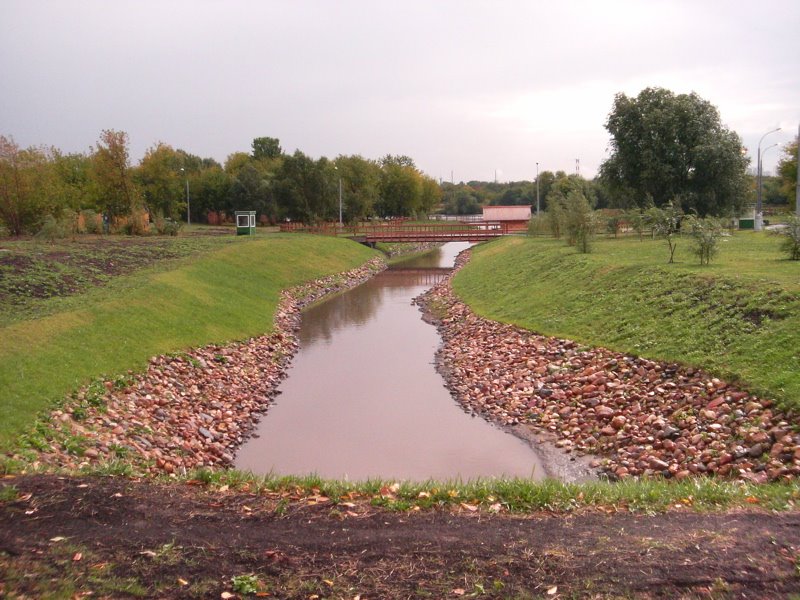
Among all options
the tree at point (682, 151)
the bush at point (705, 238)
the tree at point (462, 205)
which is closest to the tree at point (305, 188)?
the tree at point (682, 151)

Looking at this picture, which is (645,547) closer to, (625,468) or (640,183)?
(625,468)

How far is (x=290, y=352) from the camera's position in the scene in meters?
25.1

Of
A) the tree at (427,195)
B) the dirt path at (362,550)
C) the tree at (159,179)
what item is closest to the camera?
the dirt path at (362,550)

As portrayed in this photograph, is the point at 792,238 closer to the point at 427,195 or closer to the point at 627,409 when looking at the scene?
the point at 627,409

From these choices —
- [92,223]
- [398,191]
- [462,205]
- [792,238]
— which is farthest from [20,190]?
[462,205]

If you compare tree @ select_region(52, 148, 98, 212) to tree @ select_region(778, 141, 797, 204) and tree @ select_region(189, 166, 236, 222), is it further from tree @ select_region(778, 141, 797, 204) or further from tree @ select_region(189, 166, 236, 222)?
tree @ select_region(778, 141, 797, 204)

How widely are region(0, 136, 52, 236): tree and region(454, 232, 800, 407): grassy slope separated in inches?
1155

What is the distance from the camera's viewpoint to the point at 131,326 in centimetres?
1989

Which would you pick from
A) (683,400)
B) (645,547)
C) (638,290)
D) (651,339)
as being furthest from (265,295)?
(645,547)

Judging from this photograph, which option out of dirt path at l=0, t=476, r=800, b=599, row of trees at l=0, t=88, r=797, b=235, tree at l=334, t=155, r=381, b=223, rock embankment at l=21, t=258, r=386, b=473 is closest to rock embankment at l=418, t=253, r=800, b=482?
dirt path at l=0, t=476, r=800, b=599

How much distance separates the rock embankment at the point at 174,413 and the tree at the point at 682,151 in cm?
3311

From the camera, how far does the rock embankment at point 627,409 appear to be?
11375 millimetres

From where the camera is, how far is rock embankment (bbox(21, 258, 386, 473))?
39.7 feet

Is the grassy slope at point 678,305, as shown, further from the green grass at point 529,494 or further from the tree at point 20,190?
the tree at point 20,190
